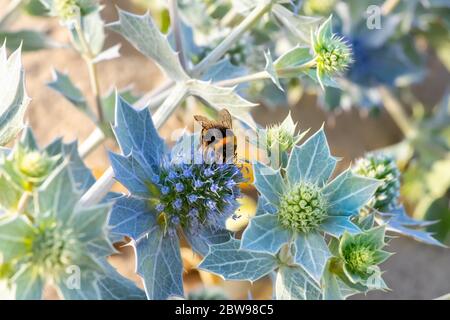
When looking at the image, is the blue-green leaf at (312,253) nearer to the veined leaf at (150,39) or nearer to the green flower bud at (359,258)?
the green flower bud at (359,258)

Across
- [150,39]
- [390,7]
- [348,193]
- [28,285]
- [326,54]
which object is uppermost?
[390,7]

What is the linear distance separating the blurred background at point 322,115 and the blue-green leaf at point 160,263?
2.19 ft

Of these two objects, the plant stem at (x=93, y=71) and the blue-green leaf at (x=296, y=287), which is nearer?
the blue-green leaf at (x=296, y=287)

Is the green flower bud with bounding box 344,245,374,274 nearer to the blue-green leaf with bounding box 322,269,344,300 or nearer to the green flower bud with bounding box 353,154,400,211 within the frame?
the blue-green leaf with bounding box 322,269,344,300

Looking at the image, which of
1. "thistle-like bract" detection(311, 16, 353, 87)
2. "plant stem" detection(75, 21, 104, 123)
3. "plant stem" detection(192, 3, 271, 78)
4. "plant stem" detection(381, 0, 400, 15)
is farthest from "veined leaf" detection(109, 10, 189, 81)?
"plant stem" detection(381, 0, 400, 15)

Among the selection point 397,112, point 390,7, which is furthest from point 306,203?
point 397,112

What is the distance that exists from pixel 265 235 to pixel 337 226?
0.45 ft

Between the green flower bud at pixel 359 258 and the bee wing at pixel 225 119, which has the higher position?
the bee wing at pixel 225 119

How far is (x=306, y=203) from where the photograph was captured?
112cm

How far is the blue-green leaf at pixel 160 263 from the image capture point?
116 centimetres

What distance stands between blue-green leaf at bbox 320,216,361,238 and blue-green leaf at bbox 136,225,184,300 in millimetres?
305

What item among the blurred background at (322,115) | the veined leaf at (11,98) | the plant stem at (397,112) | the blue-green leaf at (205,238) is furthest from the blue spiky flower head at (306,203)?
the plant stem at (397,112)

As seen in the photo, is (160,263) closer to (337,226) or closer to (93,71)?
(337,226)

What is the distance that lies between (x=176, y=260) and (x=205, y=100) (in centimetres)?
39
